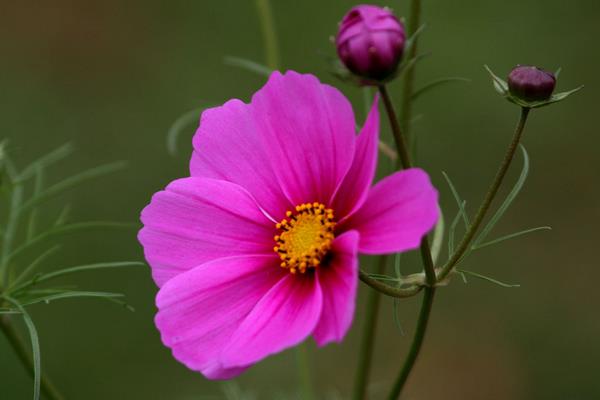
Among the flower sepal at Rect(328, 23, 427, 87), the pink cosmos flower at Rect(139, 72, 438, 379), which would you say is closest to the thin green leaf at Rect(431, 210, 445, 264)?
the pink cosmos flower at Rect(139, 72, 438, 379)

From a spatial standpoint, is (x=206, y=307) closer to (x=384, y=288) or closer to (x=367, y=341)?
(x=384, y=288)

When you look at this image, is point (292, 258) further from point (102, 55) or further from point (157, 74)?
point (102, 55)

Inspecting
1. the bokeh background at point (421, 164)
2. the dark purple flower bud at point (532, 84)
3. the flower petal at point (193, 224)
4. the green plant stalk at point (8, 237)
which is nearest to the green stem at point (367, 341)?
the flower petal at point (193, 224)

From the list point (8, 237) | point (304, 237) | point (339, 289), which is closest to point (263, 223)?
point (304, 237)

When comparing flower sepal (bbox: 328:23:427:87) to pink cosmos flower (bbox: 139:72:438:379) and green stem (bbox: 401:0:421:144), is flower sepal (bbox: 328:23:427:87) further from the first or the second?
green stem (bbox: 401:0:421:144)

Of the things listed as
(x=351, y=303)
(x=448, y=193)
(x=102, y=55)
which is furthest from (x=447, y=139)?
(x=351, y=303)
